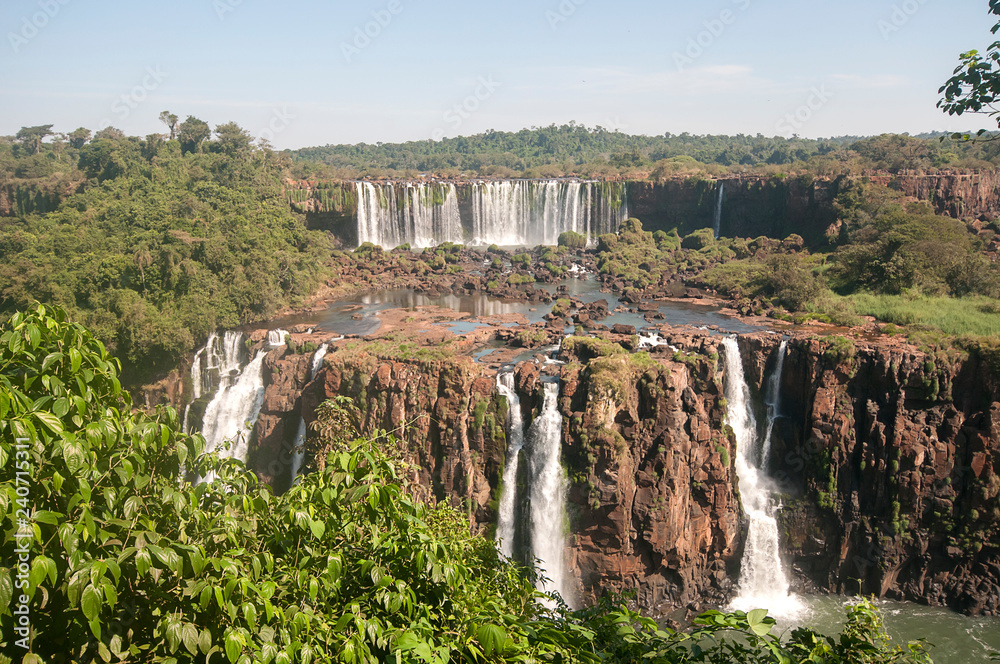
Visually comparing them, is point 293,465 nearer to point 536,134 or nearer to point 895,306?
point 895,306

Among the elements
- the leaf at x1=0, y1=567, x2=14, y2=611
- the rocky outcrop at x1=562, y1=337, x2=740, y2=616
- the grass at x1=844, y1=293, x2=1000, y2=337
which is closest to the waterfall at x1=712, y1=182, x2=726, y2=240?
the grass at x1=844, y1=293, x2=1000, y2=337

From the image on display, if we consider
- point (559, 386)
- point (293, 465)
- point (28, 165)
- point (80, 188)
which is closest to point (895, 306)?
point (559, 386)

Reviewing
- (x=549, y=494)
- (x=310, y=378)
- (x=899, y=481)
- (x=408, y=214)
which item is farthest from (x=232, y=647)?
(x=408, y=214)

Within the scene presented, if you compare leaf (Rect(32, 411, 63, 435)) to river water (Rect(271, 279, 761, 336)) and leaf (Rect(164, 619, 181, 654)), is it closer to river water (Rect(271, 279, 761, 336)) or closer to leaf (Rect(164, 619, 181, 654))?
leaf (Rect(164, 619, 181, 654))

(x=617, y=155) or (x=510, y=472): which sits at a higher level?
(x=617, y=155)

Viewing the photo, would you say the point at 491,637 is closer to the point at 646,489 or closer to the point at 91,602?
the point at 91,602

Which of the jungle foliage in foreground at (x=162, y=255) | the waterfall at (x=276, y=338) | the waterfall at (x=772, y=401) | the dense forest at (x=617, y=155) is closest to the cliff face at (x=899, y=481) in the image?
the waterfall at (x=772, y=401)
